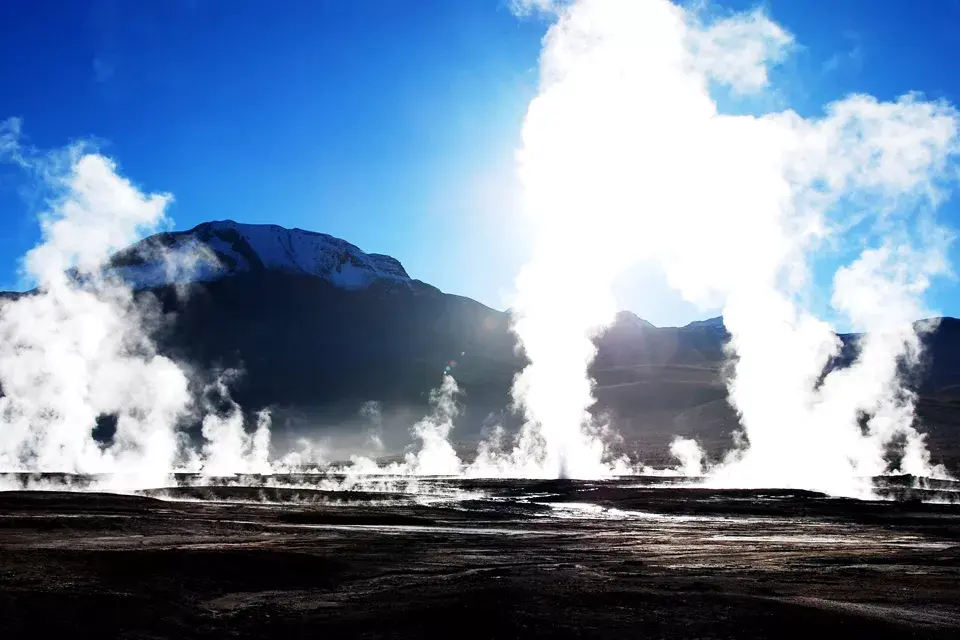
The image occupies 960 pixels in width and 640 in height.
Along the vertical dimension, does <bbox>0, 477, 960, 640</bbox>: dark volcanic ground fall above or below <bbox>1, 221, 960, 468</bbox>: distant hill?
below

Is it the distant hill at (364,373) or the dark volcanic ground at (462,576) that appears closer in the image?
the dark volcanic ground at (462,576)

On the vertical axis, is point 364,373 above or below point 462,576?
above

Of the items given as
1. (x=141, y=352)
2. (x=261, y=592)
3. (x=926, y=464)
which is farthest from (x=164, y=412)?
(x=261, y=592)

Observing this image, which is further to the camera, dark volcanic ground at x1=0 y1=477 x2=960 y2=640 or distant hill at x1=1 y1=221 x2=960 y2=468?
distant hill at x1=1 y1=221 x2=960 y2=468

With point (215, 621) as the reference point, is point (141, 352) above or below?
above

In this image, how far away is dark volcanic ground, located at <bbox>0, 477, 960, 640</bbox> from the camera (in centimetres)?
1109

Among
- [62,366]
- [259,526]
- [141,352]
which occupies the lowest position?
[259,526]

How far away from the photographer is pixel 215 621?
11445 mm

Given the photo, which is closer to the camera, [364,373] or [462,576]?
[462,576]

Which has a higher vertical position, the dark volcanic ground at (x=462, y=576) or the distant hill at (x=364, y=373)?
the distant hill at (x=364, y=373)

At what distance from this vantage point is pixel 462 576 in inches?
607

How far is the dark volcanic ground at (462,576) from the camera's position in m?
11.1

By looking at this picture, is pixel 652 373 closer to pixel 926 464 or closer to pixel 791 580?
pixel 926 464

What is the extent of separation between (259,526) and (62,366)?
51.5m
